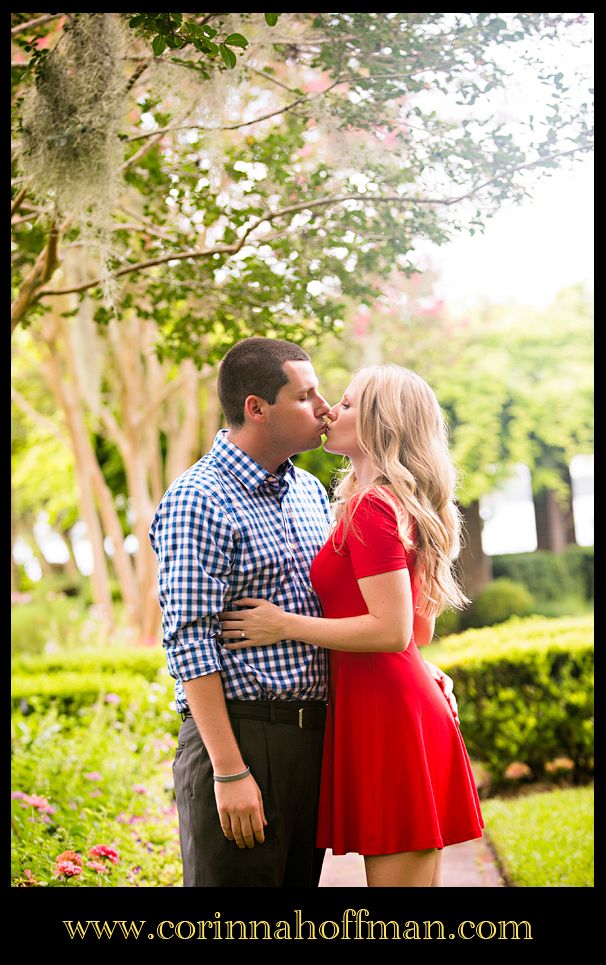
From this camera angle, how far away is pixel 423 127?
11.2ft

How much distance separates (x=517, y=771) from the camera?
20.2ft

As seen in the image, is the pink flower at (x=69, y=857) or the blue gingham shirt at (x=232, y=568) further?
the pink flower at (x=69, y=857)

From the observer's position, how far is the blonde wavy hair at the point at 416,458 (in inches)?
102

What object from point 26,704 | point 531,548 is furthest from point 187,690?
point 531,548

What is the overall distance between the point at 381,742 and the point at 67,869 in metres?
1.50

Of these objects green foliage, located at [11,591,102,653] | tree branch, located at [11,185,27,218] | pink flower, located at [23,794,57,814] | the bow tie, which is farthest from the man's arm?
green foliage, located at [11,591,102,653]

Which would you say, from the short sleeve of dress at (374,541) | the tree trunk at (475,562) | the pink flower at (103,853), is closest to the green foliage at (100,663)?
the pink flower at (103,853)

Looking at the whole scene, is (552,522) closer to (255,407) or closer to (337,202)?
(337,202)

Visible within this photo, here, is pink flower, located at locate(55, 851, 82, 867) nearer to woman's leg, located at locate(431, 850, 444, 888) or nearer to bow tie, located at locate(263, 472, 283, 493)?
woman's leg, located at locate(431, 850, 444, 888)

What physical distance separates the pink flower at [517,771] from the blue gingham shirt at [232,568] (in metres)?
3.96

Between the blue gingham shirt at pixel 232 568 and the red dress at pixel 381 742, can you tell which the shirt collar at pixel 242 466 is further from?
the red dress at pixel 381 742

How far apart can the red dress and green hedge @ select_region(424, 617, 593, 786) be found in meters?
3.65

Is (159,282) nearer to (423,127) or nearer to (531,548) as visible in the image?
(423,127)
